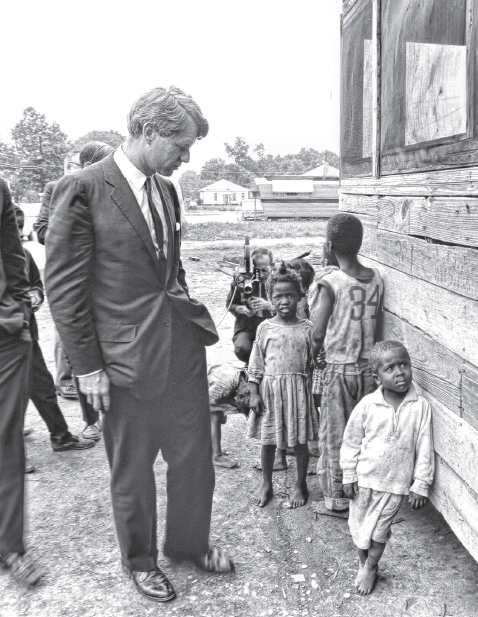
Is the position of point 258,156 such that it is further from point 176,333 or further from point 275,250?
point 176,333

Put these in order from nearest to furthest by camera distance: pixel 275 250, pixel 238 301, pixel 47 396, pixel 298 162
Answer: pixel 47 396
pixel 238 301
pixel 275 250
pixel 298 162

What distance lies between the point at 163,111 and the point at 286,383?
1.78 m

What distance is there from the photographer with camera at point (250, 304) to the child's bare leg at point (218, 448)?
0.77 metres

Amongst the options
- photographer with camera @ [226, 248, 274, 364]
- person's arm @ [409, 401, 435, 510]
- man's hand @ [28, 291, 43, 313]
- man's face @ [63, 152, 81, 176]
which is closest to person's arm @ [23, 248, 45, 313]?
man's hand @ [28, 291, 43, 313]

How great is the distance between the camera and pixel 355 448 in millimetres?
3266

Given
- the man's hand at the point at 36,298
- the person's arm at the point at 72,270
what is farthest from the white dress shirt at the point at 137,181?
the man's hand at the point at 36,298

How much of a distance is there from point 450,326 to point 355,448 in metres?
0.74

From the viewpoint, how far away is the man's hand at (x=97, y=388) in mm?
2828

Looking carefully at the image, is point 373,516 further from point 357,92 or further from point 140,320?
point 357,92

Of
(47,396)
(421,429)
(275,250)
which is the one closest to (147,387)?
(421,429)

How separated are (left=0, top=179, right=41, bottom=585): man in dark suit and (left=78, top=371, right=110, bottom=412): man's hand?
582mm

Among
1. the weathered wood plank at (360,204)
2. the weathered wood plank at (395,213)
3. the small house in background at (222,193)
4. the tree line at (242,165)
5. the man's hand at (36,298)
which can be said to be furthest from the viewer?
the tree line at (242,165)

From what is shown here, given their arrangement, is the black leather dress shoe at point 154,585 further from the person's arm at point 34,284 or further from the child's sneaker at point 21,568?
the person's arm at point 34,284

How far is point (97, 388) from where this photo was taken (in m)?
2.84
